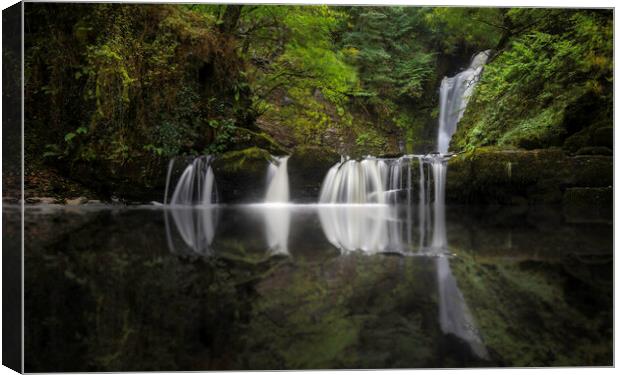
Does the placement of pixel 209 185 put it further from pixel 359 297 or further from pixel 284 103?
pixel 359 297

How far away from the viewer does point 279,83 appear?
5.90m

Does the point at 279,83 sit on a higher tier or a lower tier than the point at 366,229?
higher

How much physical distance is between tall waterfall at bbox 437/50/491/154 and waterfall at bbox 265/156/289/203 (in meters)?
1.92

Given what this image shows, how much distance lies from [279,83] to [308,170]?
1176mm

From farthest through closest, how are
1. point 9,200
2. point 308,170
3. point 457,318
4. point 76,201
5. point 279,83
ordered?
point 308,170
point 279,83
point 76,201
point 9,200
point 457,318

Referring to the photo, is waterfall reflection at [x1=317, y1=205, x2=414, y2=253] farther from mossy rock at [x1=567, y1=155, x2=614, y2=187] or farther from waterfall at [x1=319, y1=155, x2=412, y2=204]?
mossy rock at [x1=567, y1=155, x2=614, y2=187]

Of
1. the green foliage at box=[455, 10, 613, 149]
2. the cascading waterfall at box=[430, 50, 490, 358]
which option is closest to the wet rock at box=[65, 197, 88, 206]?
the cascading waterfall at box=[430, 50, 490, 358]

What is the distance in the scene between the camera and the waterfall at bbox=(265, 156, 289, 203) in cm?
562

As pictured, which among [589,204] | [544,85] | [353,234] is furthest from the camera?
[544,85]

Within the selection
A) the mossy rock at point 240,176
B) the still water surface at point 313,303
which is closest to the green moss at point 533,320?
the still water surface at point 313,303

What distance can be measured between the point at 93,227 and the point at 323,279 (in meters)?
1.99

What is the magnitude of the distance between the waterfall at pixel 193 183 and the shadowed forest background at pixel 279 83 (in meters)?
0.13

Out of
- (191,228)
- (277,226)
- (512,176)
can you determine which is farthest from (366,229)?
(512,176)

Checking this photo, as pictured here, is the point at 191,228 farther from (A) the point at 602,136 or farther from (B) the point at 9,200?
(A) the point at 602,136
